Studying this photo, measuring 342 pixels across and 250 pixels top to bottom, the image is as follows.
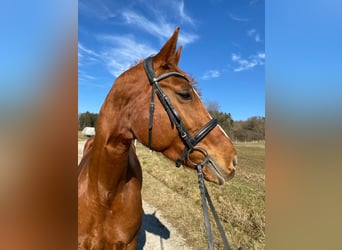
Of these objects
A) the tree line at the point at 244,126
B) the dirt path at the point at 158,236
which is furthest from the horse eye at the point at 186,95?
the dirt path at the point at 158,236

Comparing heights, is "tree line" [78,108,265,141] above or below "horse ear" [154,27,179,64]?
below

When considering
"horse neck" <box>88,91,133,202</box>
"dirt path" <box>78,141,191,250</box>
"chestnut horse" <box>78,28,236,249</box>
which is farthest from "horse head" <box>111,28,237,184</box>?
"dirt path" <box>78,141,191,250</box>

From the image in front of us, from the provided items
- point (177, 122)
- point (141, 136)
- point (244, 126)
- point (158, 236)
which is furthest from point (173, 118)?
point (158, 236)

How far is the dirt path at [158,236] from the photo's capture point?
5.62 m

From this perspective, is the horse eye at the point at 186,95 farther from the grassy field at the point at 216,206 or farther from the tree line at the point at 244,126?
the grassy field at the point at 216,206

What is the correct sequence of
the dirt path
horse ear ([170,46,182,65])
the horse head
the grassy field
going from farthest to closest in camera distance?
the dirt path → the grassy field → horse ear ([170,46,182,65]) → the horse head

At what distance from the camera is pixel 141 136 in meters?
2.50

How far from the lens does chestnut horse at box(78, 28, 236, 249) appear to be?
7.75ft


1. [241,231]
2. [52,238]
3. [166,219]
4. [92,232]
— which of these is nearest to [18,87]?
[52,238]

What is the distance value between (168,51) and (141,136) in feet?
2.90

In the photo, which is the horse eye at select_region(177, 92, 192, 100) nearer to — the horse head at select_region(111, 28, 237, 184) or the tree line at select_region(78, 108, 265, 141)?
the horse head at select_region(111, 28, 237, 184)

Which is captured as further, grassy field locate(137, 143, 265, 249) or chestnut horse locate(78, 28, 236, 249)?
grassy field locate(137, 143, 265, 249)

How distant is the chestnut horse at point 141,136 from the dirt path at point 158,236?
2979 mm

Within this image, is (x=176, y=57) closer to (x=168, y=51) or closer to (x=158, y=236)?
(x=168, y=51)
